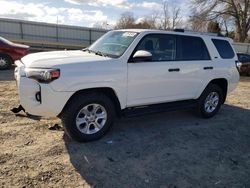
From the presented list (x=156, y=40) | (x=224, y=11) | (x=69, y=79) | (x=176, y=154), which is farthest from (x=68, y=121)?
(x=224, y=11)

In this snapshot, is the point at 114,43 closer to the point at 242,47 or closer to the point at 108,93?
the point at 108,93

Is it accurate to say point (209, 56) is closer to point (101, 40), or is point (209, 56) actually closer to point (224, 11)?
point (101, 40)

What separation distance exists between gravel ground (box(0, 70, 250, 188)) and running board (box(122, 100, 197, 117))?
432 mm

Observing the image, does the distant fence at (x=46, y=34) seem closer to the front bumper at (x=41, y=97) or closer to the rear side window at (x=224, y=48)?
the rear side window at (x=224, y=48)

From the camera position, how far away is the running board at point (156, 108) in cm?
475

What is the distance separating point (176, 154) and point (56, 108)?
2.09 metres

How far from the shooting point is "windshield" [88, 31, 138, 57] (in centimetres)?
467

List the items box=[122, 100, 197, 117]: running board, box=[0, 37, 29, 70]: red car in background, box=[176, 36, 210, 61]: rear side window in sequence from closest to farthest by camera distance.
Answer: box=[122, 100, 197, 117]: running board
box=[176, 36, 210, 61]: rear side window
box=[0, 37, 29, 70]: red car in background

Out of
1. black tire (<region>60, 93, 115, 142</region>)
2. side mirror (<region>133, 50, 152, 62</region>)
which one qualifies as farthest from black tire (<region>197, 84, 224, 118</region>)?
black tire (<region>60, 93, 115, 142</region>)

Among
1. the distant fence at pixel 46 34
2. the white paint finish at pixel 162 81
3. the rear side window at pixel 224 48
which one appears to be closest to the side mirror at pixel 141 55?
the white paint finish at pixel 162 81

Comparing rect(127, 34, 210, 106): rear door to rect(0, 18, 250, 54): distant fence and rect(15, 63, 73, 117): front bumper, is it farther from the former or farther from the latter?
rect(0, 18, 250, 54): distant fence

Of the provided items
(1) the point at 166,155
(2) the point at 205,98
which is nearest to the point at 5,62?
(2) the point at 205,98

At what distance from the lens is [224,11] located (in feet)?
121

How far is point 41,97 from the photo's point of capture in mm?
3896
